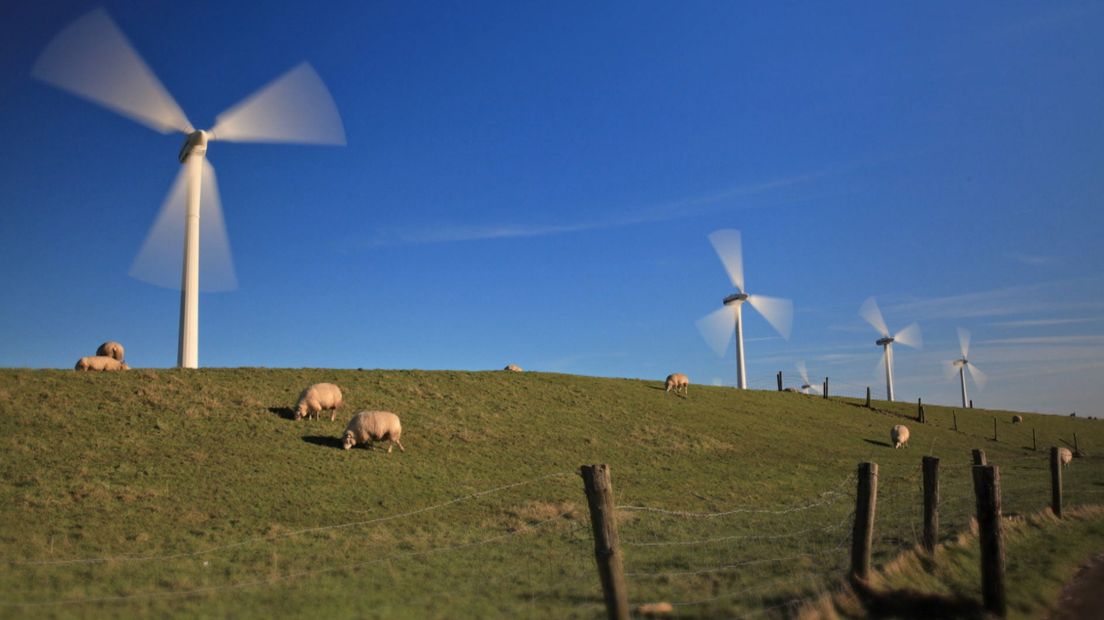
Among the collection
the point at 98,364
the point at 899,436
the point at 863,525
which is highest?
the point at 98,364

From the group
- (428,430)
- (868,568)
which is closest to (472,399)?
(428,430)

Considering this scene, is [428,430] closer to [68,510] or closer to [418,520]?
[418,520]

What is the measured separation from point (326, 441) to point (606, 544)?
2118cm

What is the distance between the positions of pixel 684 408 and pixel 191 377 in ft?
87.5

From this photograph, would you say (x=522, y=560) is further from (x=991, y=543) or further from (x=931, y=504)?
(x=991, y=543)

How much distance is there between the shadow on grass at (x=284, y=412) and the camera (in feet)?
97.4

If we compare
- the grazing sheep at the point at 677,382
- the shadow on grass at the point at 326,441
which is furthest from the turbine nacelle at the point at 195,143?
the grazing sheep at the point at 677,382

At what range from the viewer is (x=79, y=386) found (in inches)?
1156

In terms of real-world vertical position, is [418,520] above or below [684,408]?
below

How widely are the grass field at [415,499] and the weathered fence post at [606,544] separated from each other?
6.30 feet

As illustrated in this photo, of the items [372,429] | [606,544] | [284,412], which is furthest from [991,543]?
[284,412]

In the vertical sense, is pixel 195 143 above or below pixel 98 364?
above

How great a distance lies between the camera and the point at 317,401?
30.4 metres

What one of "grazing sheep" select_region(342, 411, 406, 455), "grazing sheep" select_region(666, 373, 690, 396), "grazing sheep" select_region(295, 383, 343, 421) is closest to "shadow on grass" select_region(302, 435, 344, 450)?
"grazing sheep" select_region(342, 411, 406, 455)
